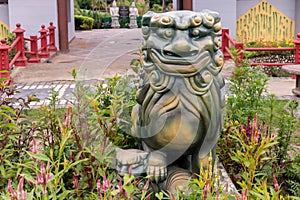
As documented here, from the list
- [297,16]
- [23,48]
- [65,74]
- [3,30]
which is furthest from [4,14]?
[297,16]

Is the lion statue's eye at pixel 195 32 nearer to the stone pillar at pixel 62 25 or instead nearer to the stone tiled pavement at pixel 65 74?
the stone tiled pavement at pixel 65 74

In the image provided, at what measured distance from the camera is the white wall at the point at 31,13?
12883 millimetres

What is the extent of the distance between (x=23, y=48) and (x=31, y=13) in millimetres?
2735

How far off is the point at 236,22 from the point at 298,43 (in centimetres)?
380

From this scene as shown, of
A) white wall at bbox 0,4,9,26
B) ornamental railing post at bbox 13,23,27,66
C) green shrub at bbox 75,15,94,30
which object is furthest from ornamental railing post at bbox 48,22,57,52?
green shrub at bbox 75,15,94,30

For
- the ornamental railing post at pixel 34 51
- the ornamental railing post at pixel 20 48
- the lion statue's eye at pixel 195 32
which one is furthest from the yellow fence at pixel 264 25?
the lion statue's eye at pixel 195 32

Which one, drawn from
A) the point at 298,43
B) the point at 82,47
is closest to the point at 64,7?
the point at 82,47

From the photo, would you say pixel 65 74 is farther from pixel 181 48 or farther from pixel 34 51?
pixel 181 48

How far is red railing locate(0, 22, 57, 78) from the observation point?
894 cm

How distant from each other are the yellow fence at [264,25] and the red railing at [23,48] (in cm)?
527

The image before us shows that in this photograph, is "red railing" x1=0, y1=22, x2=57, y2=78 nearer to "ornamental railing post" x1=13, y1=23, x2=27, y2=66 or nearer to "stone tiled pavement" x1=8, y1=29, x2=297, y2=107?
"ornamental railing post" x1=13, y1=23, x2=27, y2=66

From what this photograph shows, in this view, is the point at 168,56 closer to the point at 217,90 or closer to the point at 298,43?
the point at 217,90

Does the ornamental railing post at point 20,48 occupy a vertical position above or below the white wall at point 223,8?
below

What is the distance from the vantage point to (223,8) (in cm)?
1283
